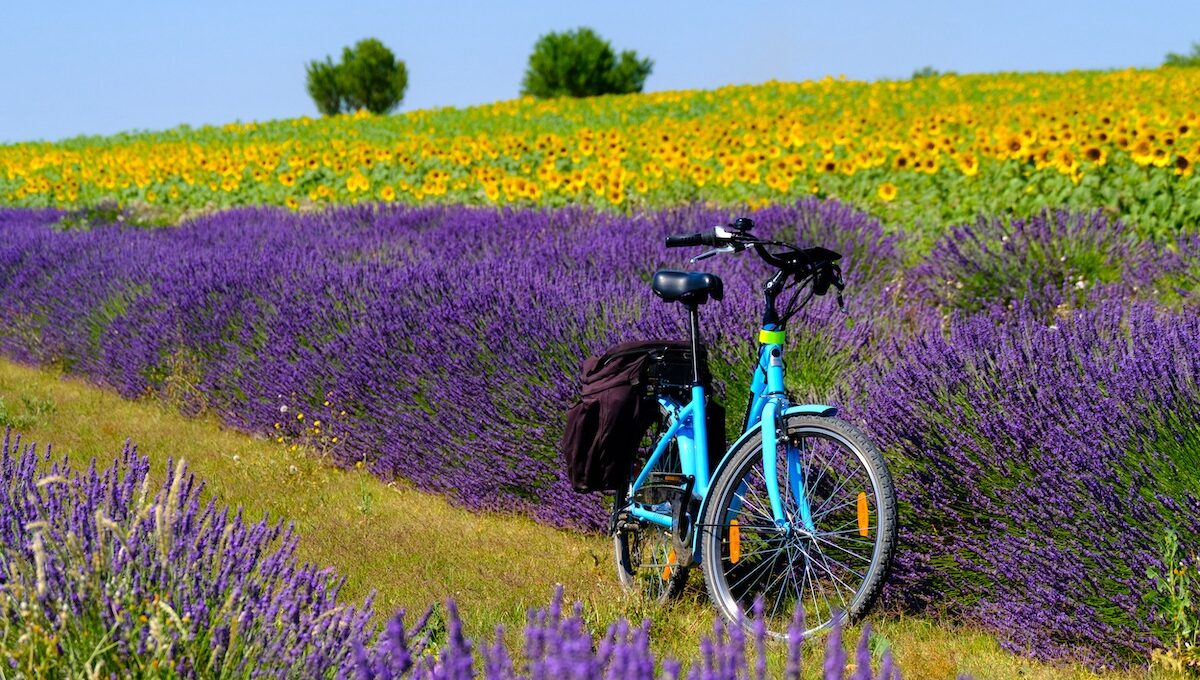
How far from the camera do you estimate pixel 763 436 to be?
3.32m

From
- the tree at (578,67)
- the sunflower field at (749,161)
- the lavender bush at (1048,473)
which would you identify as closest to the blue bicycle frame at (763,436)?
the lavender bush at (1048,473)

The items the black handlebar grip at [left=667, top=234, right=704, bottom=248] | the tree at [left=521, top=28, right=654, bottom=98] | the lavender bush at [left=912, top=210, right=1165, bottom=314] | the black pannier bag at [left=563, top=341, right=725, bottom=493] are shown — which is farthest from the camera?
the tree at [left=521, top=28, right=654, bottom=98]

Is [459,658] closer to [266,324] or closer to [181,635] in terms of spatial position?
[181,635]

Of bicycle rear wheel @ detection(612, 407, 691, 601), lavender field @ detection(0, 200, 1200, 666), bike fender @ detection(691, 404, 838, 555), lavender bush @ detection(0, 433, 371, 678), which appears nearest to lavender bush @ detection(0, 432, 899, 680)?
lavender bush @ detection(0, 433, 371, 678)

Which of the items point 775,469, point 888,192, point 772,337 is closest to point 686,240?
point 772,337

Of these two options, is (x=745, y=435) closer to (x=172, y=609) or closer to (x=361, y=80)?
(x=172, y=609)

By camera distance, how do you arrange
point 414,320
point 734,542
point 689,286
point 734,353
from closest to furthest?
point 734,542 < point 689,286 < point 734,353 < point 414,320

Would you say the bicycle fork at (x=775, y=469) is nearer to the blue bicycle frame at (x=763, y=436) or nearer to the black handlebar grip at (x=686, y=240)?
the blue bicycle frame at (x=763, y=436)

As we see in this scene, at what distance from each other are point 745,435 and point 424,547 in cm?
168

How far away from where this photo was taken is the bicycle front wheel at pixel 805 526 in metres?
3.21

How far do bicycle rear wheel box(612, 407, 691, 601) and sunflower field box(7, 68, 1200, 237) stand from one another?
4.42 meters

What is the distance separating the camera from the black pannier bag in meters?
3.79

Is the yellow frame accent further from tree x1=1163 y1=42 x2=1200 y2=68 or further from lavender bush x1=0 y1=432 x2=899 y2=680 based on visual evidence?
tree x1=1163 y1=42 x2=1200 y2=68

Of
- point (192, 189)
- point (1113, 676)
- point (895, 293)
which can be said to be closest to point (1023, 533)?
point (1113, 676)
